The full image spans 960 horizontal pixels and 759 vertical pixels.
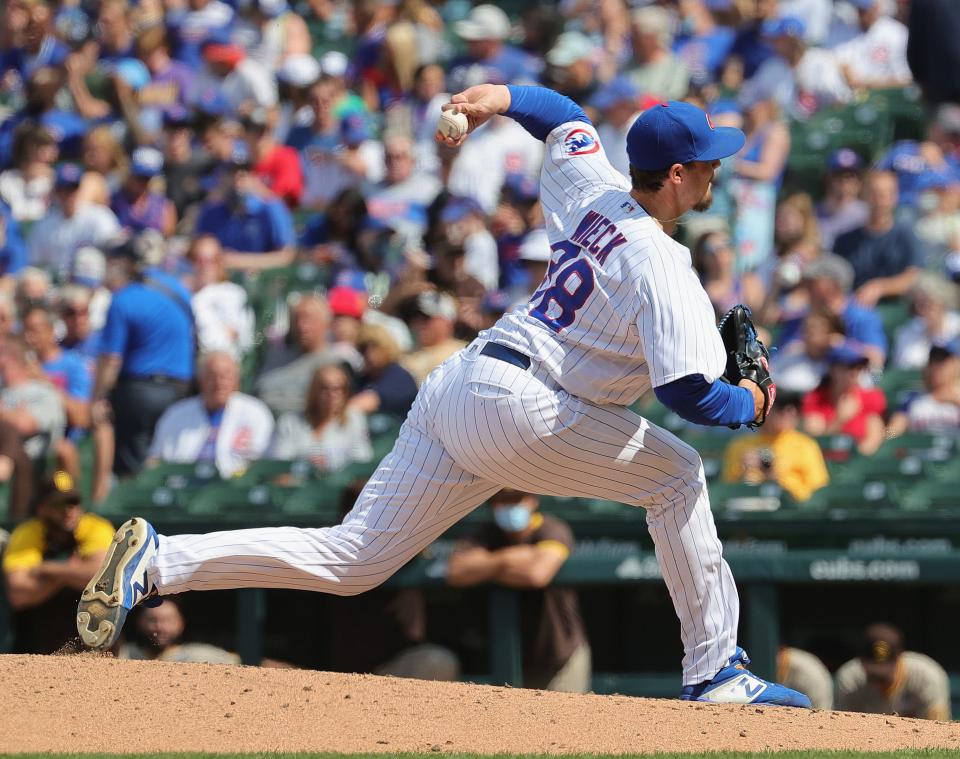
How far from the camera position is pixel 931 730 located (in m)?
4.59

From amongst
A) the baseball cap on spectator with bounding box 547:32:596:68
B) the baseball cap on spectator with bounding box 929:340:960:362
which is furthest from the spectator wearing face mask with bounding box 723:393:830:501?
the baseball cap on spectator with bounding box 547:32:596:68

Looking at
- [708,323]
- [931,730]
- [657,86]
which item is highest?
[657,86]

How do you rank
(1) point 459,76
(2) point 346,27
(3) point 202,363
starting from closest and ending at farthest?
(3) point 202,363, (1) point 459,76, (2) point 346,27

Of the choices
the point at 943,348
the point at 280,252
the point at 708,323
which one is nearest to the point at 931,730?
the point at 708,323

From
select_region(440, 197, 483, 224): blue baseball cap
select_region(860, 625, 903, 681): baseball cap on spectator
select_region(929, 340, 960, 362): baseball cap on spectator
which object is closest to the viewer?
select_region(860, 625, 903, 681): baseball cap on spectator

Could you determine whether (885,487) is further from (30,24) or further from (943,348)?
(30,24)

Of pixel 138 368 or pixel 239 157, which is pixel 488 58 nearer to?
pixel 239 157

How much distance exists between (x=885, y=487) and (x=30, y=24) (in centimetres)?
908

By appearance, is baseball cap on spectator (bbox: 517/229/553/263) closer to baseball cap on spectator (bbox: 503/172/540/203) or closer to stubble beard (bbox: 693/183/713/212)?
baseball cap on spectator (bbox: 503/172/540/203)

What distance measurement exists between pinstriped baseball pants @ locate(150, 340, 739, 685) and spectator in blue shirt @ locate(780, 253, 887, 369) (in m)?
3.87

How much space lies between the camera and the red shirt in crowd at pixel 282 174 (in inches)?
432

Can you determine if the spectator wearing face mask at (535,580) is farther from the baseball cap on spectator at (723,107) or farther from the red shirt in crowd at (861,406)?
the baseball cap on spectator at (723,107)

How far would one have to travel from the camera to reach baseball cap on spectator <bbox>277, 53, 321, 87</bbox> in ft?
38.8

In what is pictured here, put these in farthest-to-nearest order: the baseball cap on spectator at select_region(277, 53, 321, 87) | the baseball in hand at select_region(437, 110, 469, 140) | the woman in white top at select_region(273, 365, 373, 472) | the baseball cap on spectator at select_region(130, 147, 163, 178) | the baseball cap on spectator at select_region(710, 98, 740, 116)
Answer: the baseball cap on spectator at select_region(277, 53, 321, 87) < the baseball cap on spectator at select_region(130, 147, 163, 178) < the baseball cap on spectator at select_region(710, 98, 740, 116) < the woman in white top at select_region(273, 365, 373, 472) < the baseball in hand at select_region(437, 110, 469, 140)
